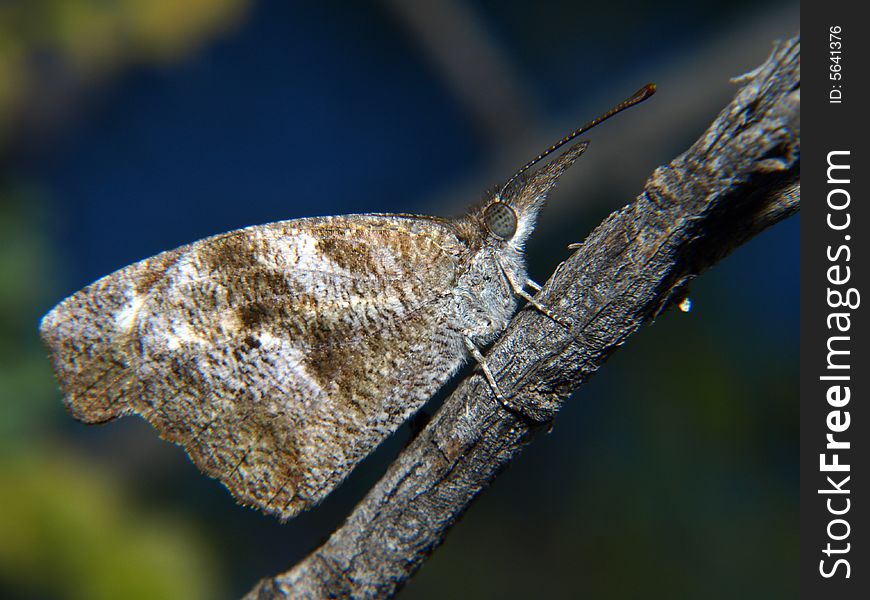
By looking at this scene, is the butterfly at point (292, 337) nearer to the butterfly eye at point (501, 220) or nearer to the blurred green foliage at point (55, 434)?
the butterfly eye at point (501, 220)

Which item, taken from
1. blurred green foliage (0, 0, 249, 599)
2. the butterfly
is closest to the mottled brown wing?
the butterfly

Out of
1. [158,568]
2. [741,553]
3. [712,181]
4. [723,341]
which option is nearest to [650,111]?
[723,341]

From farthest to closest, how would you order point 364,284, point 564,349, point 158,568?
point 158,568 → point 364,284 → point 564,349

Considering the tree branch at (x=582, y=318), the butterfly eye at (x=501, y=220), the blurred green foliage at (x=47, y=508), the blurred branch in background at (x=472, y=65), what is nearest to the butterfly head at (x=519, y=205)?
the butterfly eye at (x=501, y=220)

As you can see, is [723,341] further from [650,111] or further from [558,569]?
[558,569]

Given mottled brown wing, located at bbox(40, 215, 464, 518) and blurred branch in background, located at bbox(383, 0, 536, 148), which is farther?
blurred branch in background, located at bbox(383, 0, 536, 148)

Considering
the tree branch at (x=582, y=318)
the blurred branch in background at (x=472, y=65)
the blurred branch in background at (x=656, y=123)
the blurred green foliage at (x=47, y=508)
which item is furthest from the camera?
the blurred branch in background at (x=472, y=65)

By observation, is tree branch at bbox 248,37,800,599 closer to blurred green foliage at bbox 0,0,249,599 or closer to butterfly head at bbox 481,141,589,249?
butterfly head at bbox 481,141,589,249
